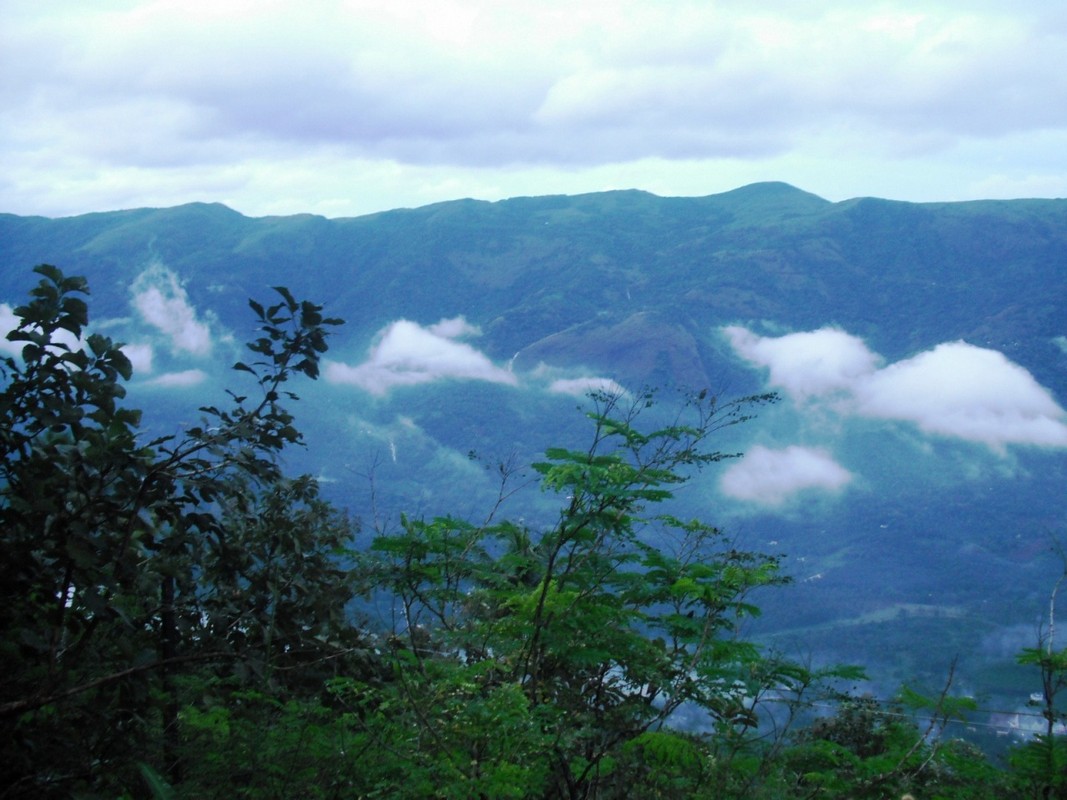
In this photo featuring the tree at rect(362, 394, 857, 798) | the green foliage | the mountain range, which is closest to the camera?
the green foliage

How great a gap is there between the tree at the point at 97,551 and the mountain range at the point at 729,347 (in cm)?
860

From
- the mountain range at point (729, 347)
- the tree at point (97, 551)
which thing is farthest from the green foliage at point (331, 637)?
the mountain range at point (729, 347)

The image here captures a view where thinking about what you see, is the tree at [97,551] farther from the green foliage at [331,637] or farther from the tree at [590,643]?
the tree at [590,643]

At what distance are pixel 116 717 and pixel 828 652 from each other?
41.8 ft

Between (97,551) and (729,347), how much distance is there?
2158 centimetres

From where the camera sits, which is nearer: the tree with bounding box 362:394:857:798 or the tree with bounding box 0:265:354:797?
the tree with bounding box 0:265:354:797

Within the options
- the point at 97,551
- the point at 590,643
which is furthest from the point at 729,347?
the point at 97,551

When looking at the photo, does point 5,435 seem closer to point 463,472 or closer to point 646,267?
point 463,472

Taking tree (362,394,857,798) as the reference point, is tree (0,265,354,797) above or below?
above

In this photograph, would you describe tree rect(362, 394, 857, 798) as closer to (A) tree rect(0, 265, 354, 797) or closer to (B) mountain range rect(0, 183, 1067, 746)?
(A) tree rect(0, 265, 354, 797)

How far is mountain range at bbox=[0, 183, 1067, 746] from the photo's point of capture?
16.1 meters

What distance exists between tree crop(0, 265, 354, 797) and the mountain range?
28.2 feet

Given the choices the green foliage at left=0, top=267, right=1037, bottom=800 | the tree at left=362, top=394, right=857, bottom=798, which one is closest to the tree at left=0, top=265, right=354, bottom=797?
the green foliage at left=0, top=267, right=1037, bottom=800

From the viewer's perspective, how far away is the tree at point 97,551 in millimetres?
2498
